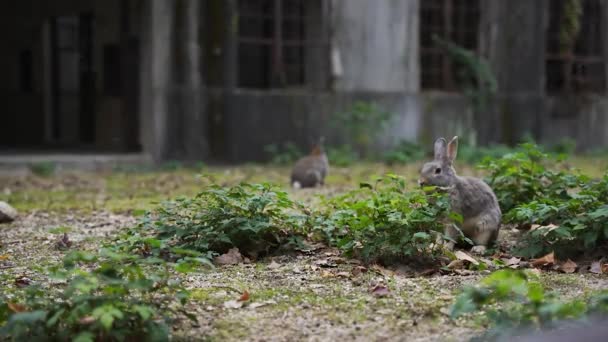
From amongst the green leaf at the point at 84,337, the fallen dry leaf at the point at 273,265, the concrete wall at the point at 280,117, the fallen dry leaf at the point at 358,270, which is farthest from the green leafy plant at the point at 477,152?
the green leaf at the point at 84,337

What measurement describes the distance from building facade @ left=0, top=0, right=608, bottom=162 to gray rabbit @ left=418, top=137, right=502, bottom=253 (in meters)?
7.79

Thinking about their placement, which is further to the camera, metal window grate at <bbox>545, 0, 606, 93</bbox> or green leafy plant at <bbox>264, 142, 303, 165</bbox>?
metal window grate at <bbox>545, 0, 606, 93</bbox>

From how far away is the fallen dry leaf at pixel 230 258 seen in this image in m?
5.27

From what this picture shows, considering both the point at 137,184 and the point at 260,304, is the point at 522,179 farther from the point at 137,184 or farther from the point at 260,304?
the point at 137,184

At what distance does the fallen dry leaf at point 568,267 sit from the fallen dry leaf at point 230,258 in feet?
6.17

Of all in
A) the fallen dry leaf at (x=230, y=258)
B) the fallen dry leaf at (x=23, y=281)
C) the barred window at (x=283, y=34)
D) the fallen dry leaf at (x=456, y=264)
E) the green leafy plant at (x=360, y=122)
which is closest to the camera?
the fallen dry leaf at (x=23, y=281)

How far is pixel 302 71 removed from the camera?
47.0 ft

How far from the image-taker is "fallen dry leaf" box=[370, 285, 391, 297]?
14.7 ft

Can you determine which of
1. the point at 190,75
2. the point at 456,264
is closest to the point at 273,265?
the point at 456,264

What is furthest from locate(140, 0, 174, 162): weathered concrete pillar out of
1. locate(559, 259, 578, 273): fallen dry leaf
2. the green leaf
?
the green leaf

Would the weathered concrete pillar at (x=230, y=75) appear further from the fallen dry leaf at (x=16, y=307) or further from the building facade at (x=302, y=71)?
the fallen dry leaf at (x=16, y=307)

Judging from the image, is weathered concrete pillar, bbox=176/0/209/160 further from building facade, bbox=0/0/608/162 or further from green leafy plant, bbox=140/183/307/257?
green leafy plant, bbox=140/183/307/257

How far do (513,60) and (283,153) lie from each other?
15.3 feet

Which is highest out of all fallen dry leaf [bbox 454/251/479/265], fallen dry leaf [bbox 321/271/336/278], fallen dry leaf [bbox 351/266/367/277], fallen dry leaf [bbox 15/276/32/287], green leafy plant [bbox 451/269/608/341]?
green leafy plant [bbox 451/269/608/341]
